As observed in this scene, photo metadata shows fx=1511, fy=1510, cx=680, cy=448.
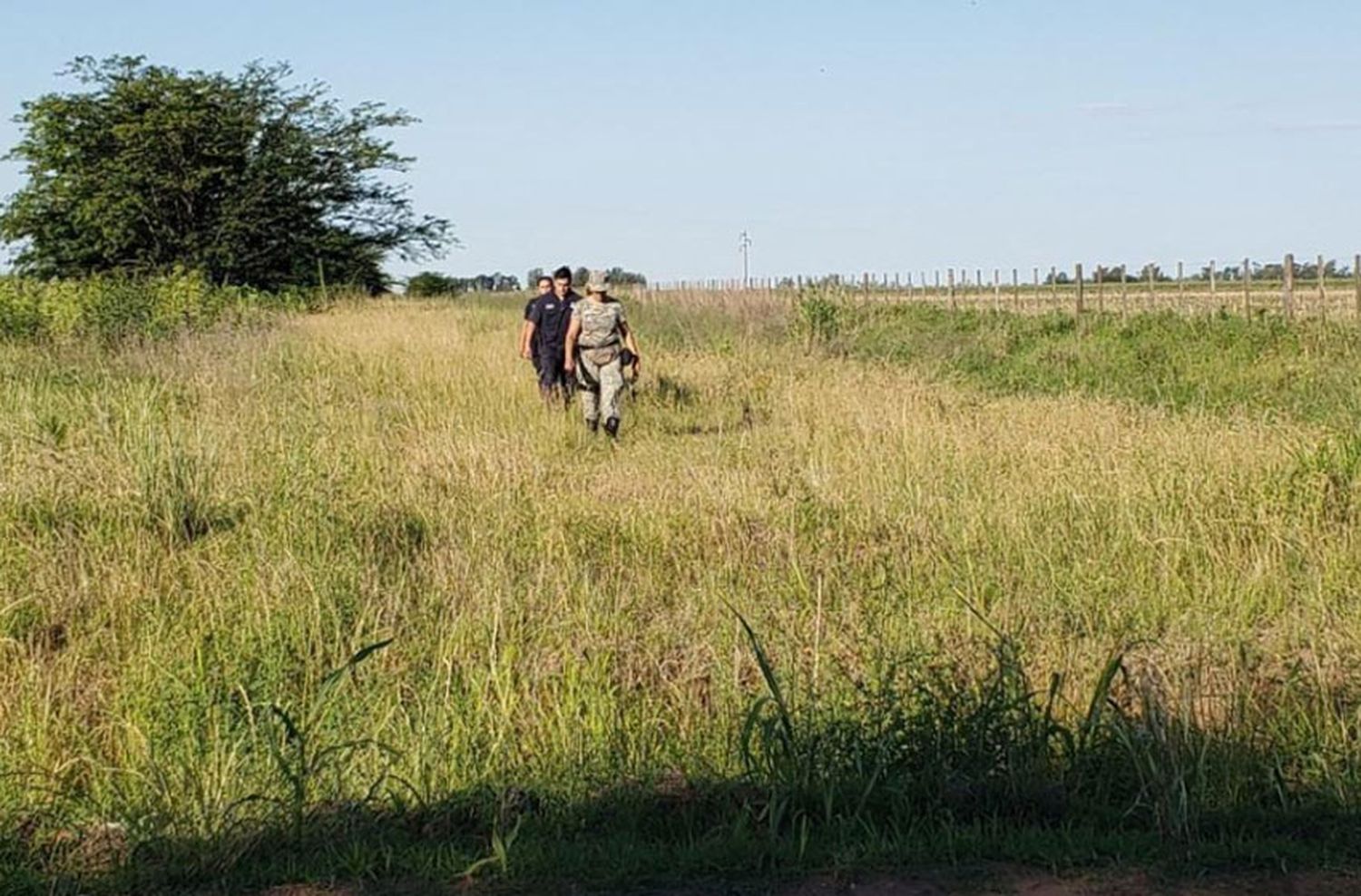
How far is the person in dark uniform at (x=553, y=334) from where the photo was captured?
45.1ft

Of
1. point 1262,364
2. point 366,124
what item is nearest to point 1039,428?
point 1262,364

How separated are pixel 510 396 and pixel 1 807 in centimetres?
978

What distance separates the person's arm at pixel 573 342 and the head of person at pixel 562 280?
153cm

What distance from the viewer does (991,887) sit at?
372 cm

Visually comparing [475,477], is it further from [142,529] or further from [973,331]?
[973,331]

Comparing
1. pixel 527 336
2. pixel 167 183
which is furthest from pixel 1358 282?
pixel 167 183

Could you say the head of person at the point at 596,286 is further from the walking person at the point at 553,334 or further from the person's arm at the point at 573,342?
the walking person at the point at 553,334

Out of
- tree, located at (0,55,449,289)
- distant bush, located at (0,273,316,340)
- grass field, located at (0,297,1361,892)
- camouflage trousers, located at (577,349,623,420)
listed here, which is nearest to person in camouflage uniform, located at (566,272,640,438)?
camouflage trousers, located at (577,349,623,420)

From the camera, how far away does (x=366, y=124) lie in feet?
146

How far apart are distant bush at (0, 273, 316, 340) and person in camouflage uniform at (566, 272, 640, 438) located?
295 inches

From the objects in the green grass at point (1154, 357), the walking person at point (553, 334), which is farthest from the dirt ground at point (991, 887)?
the walking person at point (553, 334)

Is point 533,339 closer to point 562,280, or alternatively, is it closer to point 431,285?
point 562,280

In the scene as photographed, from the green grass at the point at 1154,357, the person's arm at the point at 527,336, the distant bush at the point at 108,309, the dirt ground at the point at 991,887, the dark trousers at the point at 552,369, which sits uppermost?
the distant bush at the point at 108,309

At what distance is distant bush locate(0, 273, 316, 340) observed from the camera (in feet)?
63.8
